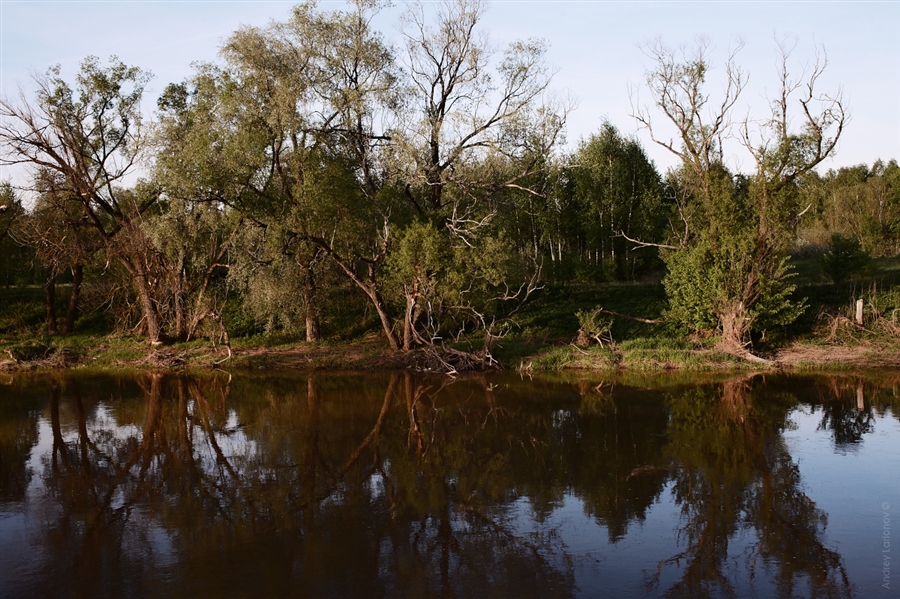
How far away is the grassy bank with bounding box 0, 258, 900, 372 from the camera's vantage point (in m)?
23.2

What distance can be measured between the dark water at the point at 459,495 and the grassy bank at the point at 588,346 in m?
3.55

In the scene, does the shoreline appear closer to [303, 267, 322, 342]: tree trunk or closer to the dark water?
[303, 267, 322, 342]: tree trunk

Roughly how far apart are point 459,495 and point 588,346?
1414cm

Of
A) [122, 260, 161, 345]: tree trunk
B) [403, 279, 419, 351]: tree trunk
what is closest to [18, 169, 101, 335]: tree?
[122, 260, 161, 345]: tree trunk

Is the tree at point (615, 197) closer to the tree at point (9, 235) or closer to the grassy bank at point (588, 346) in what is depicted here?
the grassy bank at point (588, 346)

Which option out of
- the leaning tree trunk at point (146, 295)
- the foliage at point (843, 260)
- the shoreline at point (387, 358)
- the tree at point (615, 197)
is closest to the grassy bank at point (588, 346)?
the shoreline at point (387, 358)

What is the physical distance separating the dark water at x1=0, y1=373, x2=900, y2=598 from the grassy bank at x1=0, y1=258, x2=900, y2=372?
3.55m

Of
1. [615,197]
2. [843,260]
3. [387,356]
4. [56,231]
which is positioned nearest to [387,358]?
[387,356]

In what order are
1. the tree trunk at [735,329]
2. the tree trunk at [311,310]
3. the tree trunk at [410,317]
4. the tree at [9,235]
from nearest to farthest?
the tree trunk at [735,329] < the tree trunk at [410,317] < the tree trunk at [311,310] < the tree at [9,235]

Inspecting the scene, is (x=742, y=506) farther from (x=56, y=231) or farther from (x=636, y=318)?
(x=56, y=231)

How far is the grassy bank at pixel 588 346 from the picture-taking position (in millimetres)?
23219

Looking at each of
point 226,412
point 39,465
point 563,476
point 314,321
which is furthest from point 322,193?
point 563,476

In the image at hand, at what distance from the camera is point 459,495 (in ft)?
38.1

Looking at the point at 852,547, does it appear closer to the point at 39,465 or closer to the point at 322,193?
the point at 39,465
